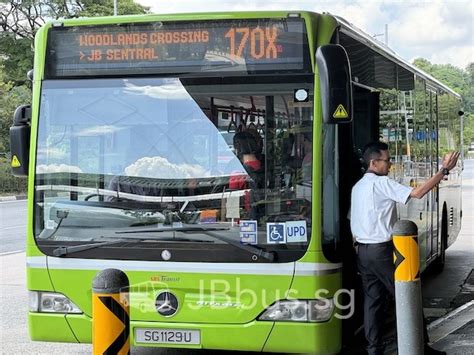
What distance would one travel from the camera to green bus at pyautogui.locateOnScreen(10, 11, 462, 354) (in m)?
5.49

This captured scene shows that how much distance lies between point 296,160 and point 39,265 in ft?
6.98

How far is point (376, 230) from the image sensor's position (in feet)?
19.4

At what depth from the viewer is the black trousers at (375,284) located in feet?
19.5

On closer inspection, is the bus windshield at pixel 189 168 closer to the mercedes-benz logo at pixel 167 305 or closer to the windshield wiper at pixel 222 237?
the windshield wiper at pixel 222 237

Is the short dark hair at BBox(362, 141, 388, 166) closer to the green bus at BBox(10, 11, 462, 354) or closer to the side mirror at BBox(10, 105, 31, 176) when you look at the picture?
the green bus at BBox(10, 11, 462, 354)

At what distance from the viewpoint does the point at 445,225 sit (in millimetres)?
11602

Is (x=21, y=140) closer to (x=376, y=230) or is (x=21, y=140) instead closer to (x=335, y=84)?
(x=335, y=84)

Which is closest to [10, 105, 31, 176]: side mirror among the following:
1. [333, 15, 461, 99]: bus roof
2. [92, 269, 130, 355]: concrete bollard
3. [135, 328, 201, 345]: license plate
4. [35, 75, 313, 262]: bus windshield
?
[35, 75, 313, 262]: bus windshield

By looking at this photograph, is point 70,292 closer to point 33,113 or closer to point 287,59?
point 33,113

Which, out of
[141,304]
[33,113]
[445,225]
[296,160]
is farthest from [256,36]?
[445,225]

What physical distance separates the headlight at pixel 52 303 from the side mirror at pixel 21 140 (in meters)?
1.02

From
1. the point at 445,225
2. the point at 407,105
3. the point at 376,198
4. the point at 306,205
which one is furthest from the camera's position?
the point at 445,225

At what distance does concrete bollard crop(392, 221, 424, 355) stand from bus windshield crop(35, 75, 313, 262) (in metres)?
0.74

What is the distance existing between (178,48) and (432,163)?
592 cm
